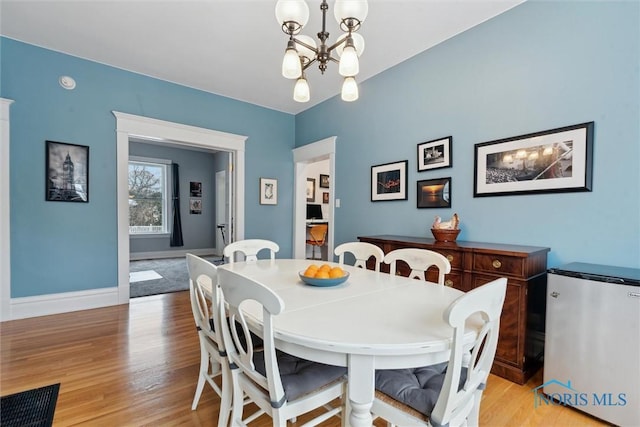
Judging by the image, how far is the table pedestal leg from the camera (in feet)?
3.02

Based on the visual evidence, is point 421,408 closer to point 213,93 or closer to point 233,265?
point 233,265

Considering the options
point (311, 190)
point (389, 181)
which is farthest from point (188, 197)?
point (389, 181)

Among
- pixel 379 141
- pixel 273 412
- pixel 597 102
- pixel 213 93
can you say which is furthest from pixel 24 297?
pixel 597 102

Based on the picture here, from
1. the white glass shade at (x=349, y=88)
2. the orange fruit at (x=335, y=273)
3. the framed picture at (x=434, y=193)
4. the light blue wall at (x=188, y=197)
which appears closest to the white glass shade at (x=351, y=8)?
the white glass shade at (x=349, y=88)

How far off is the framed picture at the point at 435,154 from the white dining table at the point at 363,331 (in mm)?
1655

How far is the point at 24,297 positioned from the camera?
2.92 metres

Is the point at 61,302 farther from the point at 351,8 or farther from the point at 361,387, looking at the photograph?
the point at 351,8

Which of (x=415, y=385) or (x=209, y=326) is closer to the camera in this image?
(x=415, y=385)

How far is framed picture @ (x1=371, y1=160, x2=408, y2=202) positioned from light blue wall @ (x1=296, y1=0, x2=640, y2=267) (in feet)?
0.26

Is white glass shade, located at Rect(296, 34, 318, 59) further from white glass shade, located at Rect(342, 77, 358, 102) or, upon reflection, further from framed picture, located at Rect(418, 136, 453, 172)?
framed picture, located at Rect(418, 136, 453, 172)

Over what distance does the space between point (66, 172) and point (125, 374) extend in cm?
238

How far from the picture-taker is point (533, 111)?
2150 mm

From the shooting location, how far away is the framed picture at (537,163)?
6.28 feet

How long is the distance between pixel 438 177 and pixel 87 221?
3806 mm
